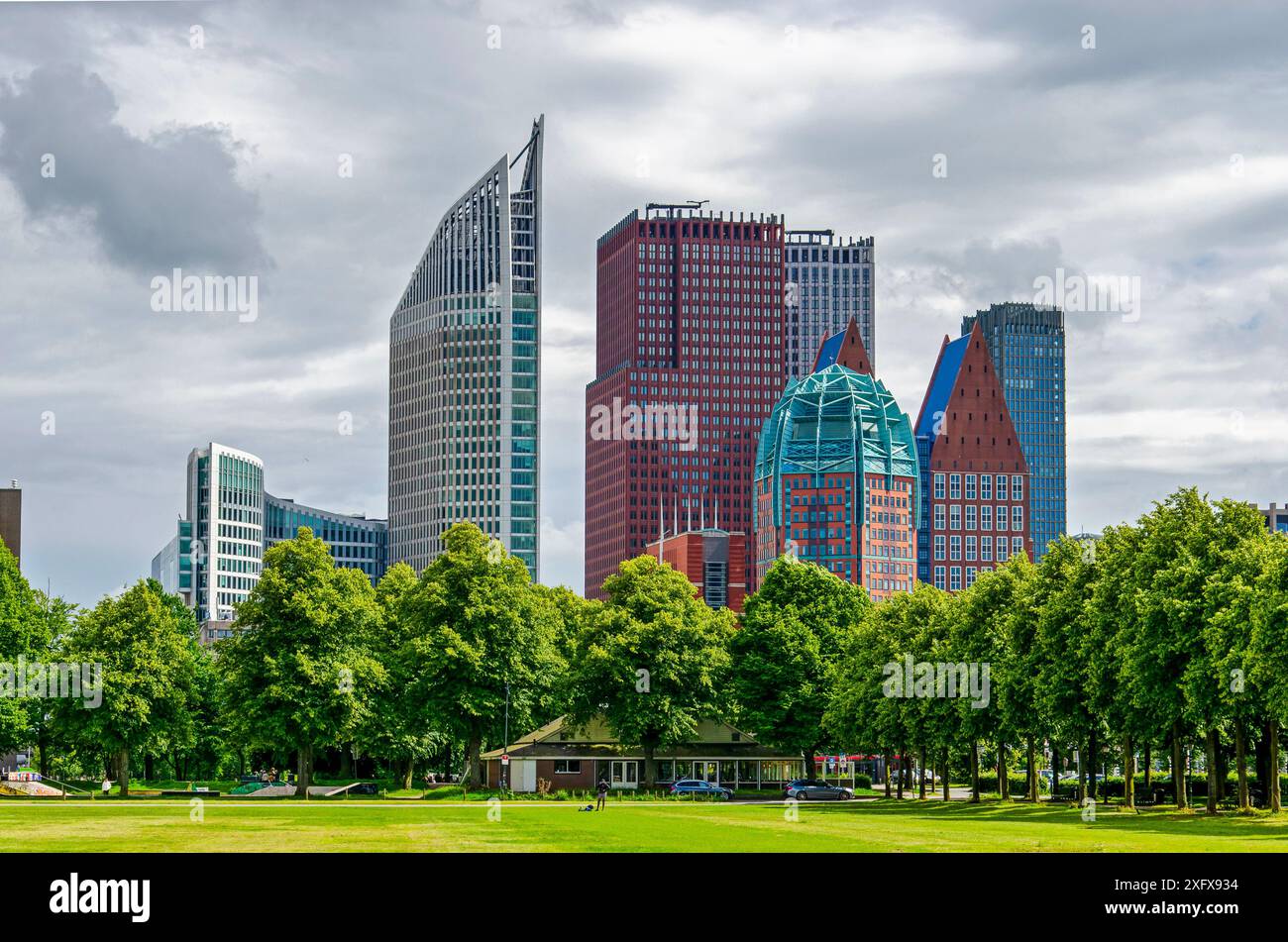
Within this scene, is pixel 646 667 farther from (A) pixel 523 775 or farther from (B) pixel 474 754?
(B) pixel 474 754

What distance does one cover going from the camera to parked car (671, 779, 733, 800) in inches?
4515

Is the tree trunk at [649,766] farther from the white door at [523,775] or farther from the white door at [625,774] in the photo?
the white door at [523,775]

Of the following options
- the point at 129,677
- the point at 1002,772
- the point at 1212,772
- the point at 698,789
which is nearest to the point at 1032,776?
the point at 1002,772

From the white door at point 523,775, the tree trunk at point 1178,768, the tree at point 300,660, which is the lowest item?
the white door at point 523,775

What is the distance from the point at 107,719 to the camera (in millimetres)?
105125

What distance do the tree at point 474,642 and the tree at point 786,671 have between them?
17.8 metres

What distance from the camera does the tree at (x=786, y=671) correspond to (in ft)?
407

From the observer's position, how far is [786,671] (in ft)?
410

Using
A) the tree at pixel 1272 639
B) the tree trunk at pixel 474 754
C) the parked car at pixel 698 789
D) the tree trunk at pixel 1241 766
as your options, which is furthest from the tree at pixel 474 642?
the tree at pixel 1272 639

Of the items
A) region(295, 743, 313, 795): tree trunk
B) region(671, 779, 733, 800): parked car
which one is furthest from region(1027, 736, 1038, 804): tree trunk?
region(295, 743, 313, 795): tree trunk

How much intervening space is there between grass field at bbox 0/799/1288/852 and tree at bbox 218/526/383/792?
6.64 metres

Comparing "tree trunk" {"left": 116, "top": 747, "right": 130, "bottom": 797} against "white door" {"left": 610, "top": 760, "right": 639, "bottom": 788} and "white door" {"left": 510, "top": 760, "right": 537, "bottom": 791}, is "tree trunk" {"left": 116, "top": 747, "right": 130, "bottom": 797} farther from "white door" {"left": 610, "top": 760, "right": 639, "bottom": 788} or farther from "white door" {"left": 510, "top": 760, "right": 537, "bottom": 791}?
"white door" {"left": 610, "top": 760, "right": 639, "bottom": 788}
